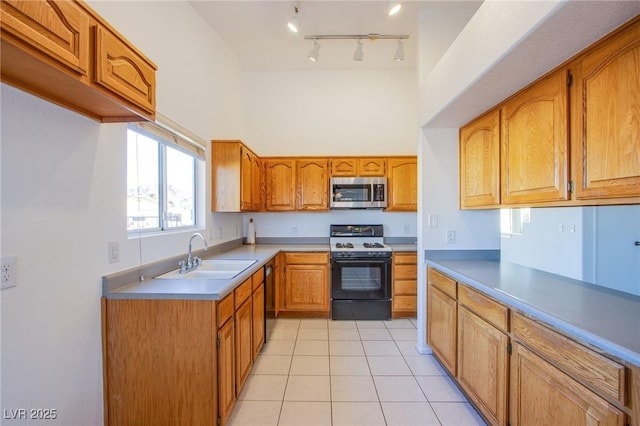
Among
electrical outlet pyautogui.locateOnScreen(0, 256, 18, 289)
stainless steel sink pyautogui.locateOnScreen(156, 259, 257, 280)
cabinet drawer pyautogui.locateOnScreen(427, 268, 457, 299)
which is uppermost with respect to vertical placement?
electrical outlet pyautogui.locateOnScreen(0, 256, 18, 289)

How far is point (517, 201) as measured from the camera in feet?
6.06

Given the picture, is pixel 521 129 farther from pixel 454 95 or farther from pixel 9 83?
pixel 9 83

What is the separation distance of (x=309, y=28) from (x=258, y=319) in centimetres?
296

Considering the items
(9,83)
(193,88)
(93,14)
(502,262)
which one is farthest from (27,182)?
(502,262)

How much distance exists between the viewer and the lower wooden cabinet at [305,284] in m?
3.54

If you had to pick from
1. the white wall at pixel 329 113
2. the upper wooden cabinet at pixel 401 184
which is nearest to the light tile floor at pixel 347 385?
the upper wooden cabinet at pixel 401 184

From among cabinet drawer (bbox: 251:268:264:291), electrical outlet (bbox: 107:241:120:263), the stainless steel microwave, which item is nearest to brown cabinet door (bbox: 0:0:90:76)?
electrical outlet (bbox: 107:241:120:263)

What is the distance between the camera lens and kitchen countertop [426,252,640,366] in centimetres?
98

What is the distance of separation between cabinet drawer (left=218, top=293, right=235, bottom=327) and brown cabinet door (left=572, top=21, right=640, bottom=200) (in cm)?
196

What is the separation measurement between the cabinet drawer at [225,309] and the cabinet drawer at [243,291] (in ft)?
0.31

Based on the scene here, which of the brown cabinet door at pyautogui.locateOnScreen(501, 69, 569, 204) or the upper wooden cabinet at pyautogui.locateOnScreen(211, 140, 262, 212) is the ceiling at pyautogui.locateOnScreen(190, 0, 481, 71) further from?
the brown cabinet door at pyautogui.locateOnScreen(501, 69, 569, 204)

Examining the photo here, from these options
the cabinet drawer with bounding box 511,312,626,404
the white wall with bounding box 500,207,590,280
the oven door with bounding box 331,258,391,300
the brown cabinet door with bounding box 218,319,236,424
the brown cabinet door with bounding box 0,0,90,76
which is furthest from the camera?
the oven door with bounding box 331,258,391,300

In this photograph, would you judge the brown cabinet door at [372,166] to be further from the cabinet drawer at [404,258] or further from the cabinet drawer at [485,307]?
the cabinet drawer at [485,307]

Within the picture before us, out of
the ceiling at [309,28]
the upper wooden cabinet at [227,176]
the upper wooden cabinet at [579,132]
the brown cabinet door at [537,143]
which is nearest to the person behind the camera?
the upper wooden cabinet at [579,132]
